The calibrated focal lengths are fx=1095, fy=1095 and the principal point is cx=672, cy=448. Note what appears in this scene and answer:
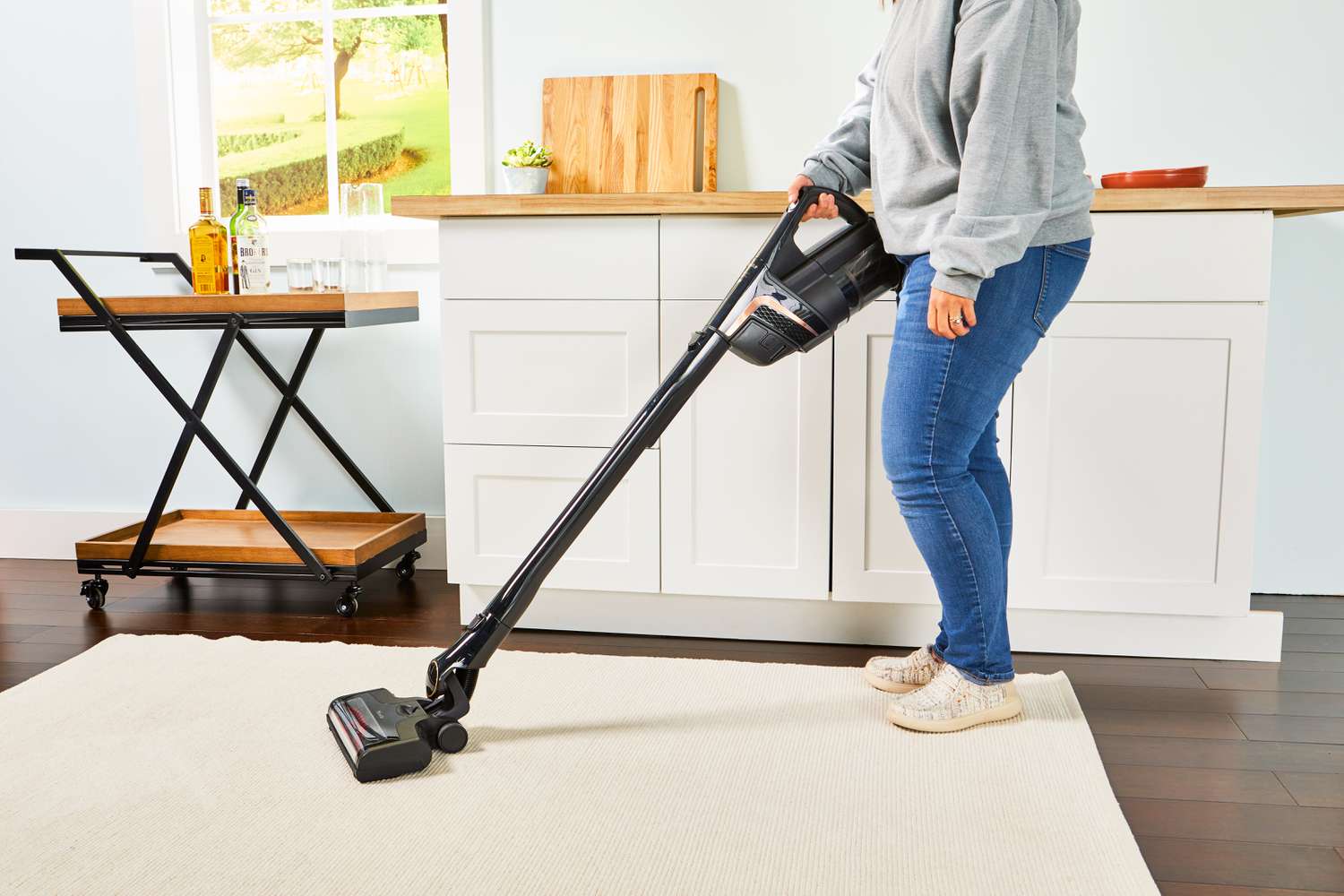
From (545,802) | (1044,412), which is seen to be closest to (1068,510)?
(1044,412)

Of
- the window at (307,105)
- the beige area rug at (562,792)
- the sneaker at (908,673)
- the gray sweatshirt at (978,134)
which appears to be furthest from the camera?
the window at (307,105)

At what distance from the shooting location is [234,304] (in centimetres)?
235

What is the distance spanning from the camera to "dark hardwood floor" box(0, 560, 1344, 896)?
4.59 feet

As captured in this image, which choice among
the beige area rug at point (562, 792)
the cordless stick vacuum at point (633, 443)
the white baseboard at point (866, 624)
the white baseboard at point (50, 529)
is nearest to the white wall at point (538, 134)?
the white baseboard at point (50, 529)

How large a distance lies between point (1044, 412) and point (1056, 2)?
810 millimetres

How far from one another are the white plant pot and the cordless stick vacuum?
99cm

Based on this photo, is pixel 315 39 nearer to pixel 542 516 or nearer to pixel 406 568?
pixel 406 568

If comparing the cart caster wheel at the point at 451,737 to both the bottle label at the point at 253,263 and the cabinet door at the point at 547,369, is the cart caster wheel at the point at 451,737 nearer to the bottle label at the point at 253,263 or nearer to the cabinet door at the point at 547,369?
the cabinet door at the point at 547,369

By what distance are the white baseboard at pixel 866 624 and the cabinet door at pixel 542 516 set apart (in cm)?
7

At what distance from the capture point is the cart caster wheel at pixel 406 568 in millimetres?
2721

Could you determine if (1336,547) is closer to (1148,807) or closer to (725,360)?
(1148,807)

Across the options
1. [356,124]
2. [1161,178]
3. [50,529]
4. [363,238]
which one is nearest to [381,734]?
[363,238]

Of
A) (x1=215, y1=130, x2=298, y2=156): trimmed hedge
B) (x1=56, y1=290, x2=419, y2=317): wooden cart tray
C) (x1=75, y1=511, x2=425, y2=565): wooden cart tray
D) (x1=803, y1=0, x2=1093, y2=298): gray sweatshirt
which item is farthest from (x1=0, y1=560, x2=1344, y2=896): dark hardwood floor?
(x1=215, y1=130, x2=298, y2=156): trimmed hedge

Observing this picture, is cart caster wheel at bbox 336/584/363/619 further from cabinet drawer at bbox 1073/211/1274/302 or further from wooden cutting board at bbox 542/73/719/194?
cabinet drawer at bbox 1073/211/1274/302
